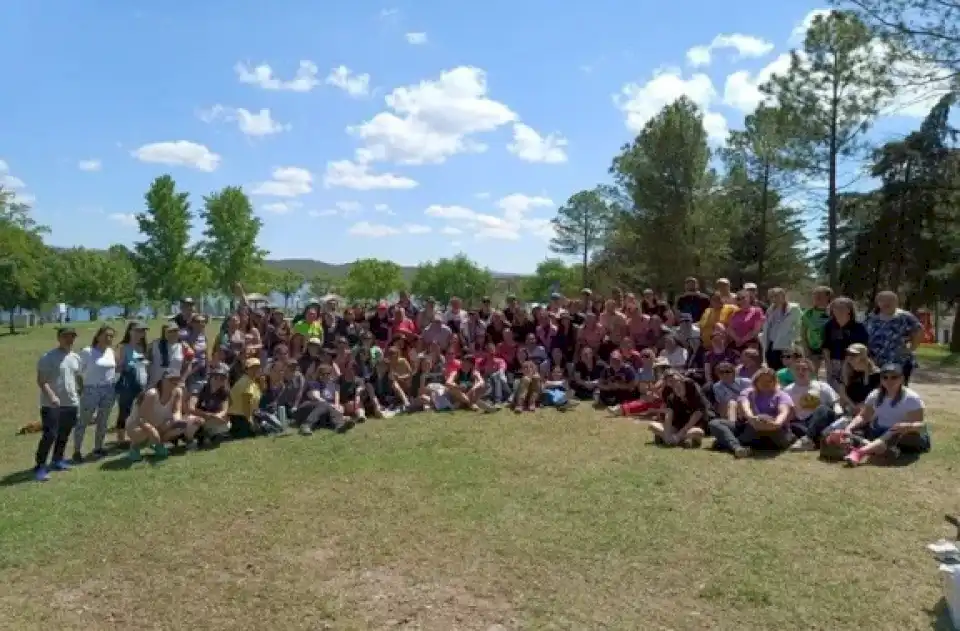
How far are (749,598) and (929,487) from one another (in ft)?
10.7

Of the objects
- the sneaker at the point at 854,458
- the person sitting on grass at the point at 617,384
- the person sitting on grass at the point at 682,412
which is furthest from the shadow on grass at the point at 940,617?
the person sitting on grass at the point at 617,384

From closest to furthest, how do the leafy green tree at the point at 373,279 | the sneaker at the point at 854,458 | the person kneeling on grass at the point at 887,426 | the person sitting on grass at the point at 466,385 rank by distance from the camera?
1. the sneaker at the point at 854,458
2. the person kneeling on grass at the point at 887,426
3. the person sitting on grass at the point at 466,385
4. the leafy green tree at the point at 373,279

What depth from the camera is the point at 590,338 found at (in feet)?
41.9

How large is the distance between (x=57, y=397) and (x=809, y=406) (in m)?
9.28

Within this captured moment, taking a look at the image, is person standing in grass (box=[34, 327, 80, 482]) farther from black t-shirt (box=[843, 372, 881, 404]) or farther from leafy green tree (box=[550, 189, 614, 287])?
leafy green tree (box=[550, 189, 614, 287])

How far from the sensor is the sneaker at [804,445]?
9000mm

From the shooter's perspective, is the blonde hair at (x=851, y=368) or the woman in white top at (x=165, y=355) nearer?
the blonde hair at (x=851, y=368)

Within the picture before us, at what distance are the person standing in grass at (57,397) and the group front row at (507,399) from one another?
0.07ft

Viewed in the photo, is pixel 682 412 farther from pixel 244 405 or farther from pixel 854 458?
pixel 244 405

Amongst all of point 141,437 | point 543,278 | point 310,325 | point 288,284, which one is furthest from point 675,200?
point 288,284

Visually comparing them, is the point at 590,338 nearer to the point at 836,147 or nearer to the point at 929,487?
the point at 929,487

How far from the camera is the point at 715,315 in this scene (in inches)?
452

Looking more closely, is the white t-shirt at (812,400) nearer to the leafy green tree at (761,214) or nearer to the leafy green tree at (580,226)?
the leafy green tree at (761,214)

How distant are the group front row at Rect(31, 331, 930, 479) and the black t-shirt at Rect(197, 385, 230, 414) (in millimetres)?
16
